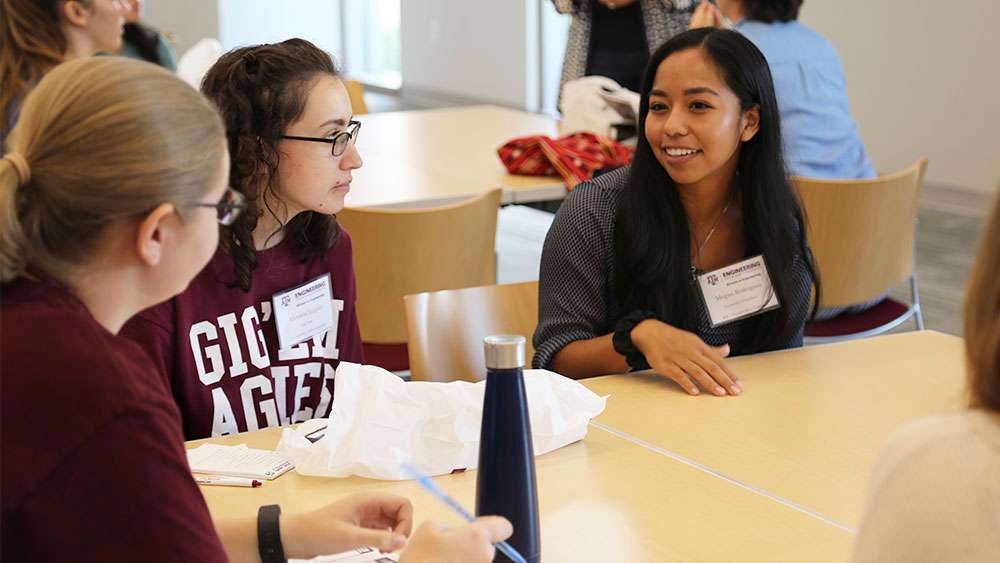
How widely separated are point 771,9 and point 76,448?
2.70 metres

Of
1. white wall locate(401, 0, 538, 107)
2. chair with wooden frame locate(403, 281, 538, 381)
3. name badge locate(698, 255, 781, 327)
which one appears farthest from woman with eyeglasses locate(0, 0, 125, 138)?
white wall locate(401, 0, 538, 107)

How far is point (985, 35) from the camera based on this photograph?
5594mm

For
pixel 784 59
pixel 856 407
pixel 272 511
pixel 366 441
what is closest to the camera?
pixel 272 511

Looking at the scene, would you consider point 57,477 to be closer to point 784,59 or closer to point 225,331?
point 225,331

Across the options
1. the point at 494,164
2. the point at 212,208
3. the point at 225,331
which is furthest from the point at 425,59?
the point at 212,208

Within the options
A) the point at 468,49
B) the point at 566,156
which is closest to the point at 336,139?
the point at 566,156

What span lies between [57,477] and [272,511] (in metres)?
0.42

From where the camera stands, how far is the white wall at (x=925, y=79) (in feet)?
18.6

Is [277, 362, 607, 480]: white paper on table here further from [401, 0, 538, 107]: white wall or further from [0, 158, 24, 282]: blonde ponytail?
[401, 0, 538, 107]: white wall

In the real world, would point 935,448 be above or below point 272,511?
A: above

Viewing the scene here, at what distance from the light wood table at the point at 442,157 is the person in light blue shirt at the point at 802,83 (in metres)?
0.71

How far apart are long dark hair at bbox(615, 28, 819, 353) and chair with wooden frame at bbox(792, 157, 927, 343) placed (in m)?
0.62

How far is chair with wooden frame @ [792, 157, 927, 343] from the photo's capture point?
2.71 m

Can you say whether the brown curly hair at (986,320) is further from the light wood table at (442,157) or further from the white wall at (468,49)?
the white wall at (468,49)
